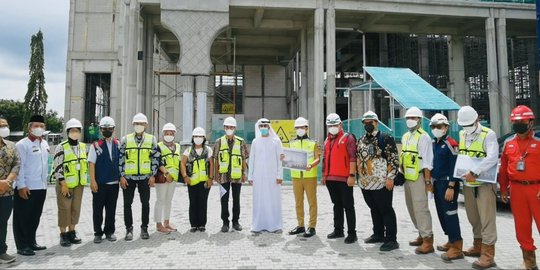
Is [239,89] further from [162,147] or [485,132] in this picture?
[485,132]

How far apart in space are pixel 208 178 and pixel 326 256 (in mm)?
2693

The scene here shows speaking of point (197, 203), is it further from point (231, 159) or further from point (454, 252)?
point (454, 252)

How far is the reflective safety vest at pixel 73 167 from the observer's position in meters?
5.78

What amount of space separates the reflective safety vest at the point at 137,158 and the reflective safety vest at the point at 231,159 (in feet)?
4.30

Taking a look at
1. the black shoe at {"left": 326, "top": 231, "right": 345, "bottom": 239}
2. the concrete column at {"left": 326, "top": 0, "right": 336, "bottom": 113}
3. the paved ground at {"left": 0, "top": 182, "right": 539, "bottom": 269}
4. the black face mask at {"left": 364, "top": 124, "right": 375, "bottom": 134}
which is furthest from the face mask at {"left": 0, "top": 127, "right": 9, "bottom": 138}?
the concrete column at {"left": 326, "top": 0, "right": 336, "bottom": 113}

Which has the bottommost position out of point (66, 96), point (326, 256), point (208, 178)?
point (326, 256)

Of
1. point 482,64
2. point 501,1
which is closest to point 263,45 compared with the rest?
point 501,1

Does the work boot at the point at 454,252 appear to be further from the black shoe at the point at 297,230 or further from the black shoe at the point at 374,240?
the black shoe at the point at 297,230

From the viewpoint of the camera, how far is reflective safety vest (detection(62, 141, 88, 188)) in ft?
19.0

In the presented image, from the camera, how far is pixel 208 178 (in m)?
6.65

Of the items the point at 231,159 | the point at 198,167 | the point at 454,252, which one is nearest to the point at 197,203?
the point at 198,167

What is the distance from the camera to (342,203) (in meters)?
6.08

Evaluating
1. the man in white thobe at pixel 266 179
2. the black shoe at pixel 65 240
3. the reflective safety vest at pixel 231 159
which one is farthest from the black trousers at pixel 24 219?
the man in white thobe at pixel 266 179

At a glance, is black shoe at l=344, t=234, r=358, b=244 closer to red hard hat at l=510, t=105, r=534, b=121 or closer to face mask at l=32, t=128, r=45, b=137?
red hard hat at l=510, t=105, r=534, b=121
